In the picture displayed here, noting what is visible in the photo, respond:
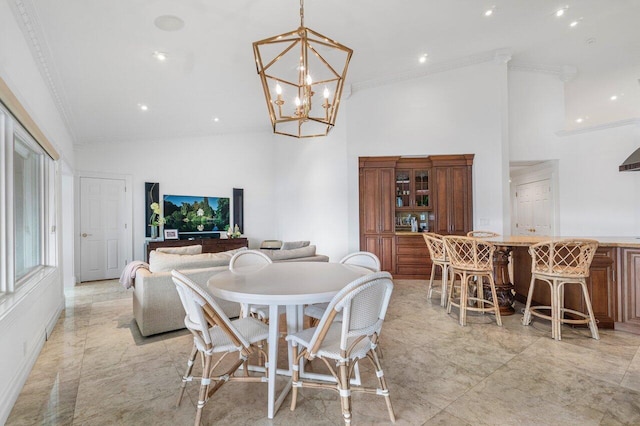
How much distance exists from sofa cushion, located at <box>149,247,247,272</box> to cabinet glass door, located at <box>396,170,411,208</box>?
3.61 metres

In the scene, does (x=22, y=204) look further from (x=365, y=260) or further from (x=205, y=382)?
(x=365, y=260)

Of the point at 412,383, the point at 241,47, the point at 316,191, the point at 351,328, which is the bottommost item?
the point at 412,383

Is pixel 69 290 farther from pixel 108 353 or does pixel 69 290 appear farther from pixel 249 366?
pixel 249 366

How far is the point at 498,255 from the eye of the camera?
3719 millimetres

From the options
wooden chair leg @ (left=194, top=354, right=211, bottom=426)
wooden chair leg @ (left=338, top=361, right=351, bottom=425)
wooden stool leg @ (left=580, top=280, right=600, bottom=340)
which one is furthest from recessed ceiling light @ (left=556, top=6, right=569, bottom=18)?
wooden chair leg @ (left=194, top=354, right=211, bottom=426)

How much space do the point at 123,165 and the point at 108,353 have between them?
15.2ft

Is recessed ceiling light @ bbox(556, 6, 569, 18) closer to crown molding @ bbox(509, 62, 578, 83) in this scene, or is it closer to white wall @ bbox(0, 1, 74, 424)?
crown molding @ bbox(509, 62, 578, 83)

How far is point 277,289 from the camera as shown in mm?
1827

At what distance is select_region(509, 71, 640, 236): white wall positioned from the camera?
575cm

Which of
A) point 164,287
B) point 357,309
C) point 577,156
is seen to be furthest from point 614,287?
point 164,287

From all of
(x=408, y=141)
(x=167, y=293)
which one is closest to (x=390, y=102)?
(x=408, y=141)

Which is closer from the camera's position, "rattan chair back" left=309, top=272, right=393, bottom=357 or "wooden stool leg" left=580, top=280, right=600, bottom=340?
"rattan chair back" left=309, top=272, right=393, bottom=357

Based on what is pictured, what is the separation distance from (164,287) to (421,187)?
4.66 meters

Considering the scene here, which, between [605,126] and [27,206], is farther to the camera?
[605,126]
